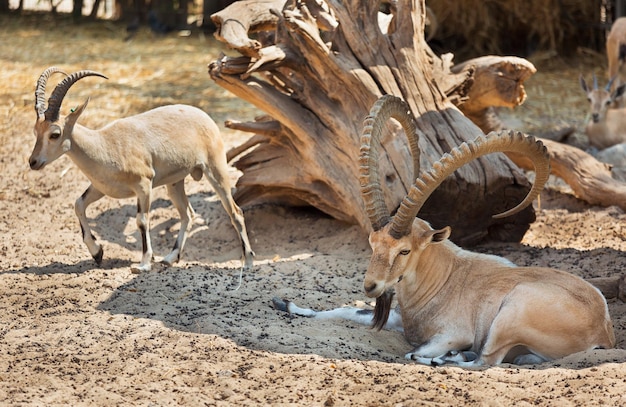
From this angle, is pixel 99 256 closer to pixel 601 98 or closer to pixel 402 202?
pixel 402 202

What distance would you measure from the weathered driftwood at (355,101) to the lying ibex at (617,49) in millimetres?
6097

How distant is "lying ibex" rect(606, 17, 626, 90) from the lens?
1378cm

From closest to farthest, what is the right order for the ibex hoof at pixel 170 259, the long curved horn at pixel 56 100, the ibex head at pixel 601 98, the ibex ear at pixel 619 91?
the long curved horn at pixel 56 100, the ibex hoof at pixel 170 259, the ibex head at pixel 601 98, the ibex ear at pixel 619 91

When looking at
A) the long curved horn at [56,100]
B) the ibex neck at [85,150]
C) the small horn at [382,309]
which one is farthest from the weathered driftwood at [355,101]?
the small horn at [382,309]

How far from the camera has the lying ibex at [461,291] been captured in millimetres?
5773

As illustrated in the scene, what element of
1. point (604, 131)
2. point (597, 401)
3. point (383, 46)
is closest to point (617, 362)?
point (597, 401)

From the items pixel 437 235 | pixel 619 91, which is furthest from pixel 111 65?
pixel 437 235

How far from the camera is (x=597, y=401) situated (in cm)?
488

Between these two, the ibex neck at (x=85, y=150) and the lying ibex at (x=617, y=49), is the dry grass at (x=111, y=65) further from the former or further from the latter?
the lying ibex at (x=617, y=49)

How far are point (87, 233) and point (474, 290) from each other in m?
3.41

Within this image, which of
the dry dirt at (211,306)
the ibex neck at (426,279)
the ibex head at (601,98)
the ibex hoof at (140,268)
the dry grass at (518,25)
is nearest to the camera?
the dry dirt at (211,306)

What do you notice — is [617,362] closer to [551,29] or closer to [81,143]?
[81,143]

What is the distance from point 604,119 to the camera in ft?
41.3

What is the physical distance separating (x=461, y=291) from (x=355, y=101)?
2600mm
